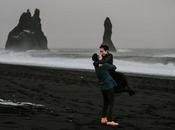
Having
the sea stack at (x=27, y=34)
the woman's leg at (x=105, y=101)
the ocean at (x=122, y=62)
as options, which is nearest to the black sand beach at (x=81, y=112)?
the woman's leg at (x=105, y=101)

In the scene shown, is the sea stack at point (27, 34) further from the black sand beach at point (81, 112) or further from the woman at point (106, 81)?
the woman at point (106, 81)

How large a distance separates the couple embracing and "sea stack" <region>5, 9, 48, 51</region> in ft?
397

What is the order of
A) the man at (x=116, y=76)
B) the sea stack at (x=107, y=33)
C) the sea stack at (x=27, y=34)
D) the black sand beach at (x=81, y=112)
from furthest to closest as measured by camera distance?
1. the sea stack at (x=27, y=34)
2. the sea stack at (x=107, y=33)
3. the man at (x=116, y=76)
4. the black sand beach at (x=81, y=112)

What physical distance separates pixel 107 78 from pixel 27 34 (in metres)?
130

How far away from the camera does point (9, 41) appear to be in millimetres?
139875

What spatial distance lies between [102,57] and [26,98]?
579 centimetres

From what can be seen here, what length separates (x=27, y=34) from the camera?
5463 inches

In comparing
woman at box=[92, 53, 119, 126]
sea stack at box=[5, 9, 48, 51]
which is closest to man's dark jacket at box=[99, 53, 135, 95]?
woman at box=[92, 53, 119, 126]

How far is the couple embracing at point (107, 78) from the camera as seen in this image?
10.4 metres

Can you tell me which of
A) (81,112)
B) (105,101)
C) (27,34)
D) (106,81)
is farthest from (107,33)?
(106,81)

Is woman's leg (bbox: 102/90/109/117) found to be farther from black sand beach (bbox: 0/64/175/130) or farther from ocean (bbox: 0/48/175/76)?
ocean (bbox: 0/48/175/76)

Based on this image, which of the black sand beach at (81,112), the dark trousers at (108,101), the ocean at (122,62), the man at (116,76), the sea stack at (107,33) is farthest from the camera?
the sea stack at (107,33)

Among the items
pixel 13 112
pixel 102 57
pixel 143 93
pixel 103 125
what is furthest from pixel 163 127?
pixel 143 93

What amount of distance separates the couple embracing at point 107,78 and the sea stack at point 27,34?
121 meters
